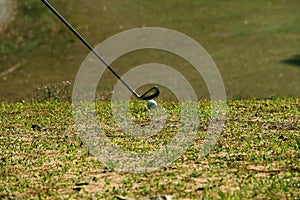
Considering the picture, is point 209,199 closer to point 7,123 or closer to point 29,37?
point 7,123

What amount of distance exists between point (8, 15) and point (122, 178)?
20.9m

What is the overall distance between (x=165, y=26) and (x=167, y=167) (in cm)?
2111

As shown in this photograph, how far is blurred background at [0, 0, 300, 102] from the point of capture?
22.5m

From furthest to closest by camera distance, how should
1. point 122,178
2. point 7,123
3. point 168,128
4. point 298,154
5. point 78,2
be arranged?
point 78,2
point 7,123
point 168,128
point 298,154
point 122,178

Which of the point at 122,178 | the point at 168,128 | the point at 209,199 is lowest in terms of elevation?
the point at 209,199

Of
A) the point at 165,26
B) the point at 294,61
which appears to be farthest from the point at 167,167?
the point at 165,26

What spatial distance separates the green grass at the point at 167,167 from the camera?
22.5 ft

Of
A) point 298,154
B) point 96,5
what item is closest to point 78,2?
point 96,5

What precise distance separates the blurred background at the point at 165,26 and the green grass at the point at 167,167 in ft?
30.8

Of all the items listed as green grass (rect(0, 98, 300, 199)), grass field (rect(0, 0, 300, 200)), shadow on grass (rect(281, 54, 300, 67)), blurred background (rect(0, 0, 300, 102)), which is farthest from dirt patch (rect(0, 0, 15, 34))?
green grass (rect(0, 98, 300, 199))

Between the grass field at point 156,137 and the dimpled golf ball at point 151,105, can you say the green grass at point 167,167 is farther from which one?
the dimpled golf ball at point 151,105

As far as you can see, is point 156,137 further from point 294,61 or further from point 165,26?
point 165,26

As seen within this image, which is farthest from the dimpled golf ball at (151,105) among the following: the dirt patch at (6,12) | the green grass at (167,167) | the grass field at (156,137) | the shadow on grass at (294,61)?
the dirt patch at (6,12)

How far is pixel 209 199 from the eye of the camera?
21.4ft
